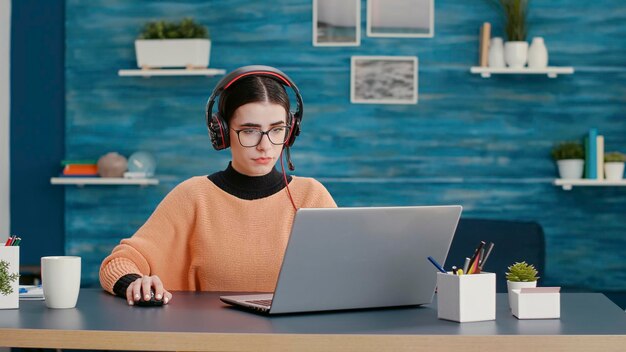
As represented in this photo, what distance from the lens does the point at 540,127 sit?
4.41 meters

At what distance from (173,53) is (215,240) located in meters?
→ 2.19

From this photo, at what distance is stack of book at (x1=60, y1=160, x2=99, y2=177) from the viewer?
445cm

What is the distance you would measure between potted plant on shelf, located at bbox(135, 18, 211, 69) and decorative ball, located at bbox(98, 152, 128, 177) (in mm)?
455

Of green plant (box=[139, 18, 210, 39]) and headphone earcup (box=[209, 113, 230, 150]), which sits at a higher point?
green plant (box=[139, 18, 210, 39])

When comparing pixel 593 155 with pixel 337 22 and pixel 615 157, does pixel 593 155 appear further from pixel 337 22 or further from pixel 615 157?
pixel 337 22

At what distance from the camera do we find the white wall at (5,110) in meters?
4.54

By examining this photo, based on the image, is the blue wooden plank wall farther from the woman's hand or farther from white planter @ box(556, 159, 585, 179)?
the woman's hand

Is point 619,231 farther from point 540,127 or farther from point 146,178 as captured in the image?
point 146,178

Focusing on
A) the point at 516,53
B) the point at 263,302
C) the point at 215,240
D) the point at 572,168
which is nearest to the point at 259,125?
the point at 215,240

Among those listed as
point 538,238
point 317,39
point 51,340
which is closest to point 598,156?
point 538,238

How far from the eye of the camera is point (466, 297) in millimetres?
1697

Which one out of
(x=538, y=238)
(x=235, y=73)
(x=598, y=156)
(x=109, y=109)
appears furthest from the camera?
(x=109, y=109)

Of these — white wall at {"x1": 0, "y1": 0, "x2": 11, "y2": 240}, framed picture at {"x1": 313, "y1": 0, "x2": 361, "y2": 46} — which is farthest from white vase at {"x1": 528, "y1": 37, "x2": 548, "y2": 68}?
white wall at {"x1": 0, "y1": 0, "x2": 11, "y2": 240}

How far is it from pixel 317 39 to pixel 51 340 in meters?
3.07
